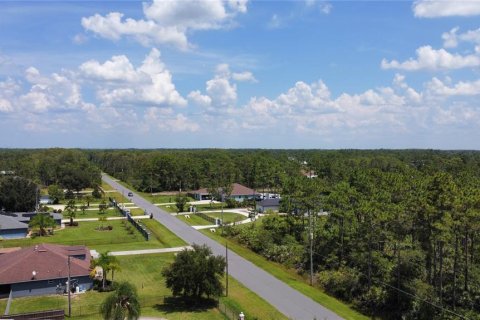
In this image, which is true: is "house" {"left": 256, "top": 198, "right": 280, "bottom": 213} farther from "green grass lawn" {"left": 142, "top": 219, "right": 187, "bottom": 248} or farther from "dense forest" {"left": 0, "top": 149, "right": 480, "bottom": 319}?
"dense forest" {"left": 0, "top": 149, "right": 480, "bottom": 319}

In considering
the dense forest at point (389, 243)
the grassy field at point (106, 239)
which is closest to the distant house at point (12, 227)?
the grassy field at point (106, 239)

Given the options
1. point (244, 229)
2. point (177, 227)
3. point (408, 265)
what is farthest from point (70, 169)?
point (408, 265)

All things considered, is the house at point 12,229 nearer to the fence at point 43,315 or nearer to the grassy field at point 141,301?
the grassy field at point 141,301

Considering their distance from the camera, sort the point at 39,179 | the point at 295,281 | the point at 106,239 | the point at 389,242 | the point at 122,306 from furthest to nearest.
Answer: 1. the point at 39,179
2. the point at 106,239
3. the point at 389,242
4. the point at 295,281
5. the point at 122,306

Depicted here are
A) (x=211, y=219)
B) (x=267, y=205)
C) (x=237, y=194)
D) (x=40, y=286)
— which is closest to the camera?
(x=40, y=286)

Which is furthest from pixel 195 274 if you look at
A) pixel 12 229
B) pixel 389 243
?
pixel 12 229

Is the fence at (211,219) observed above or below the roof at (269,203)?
below

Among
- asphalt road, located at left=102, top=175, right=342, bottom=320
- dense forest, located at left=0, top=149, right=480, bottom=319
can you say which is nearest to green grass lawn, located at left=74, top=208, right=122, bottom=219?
asphalt road, located at left=102, top=175, right=342, bottom=320

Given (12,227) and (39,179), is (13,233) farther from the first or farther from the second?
(39,179)
